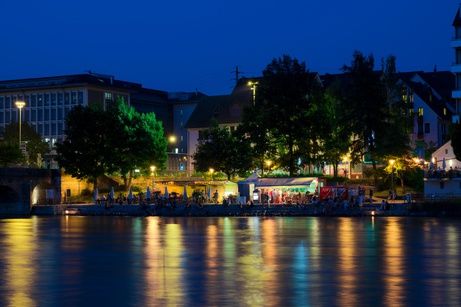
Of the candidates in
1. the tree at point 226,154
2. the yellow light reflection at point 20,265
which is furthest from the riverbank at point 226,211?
the yellow light reflection at point 20,265

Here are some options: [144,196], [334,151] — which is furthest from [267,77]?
[144,196]

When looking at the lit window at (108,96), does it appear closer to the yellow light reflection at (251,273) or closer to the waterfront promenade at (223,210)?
the waterfront promenade at (223,210)

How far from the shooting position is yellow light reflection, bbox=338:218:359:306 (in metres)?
28.1

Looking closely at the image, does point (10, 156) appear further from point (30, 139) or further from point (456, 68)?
point (456, 68)

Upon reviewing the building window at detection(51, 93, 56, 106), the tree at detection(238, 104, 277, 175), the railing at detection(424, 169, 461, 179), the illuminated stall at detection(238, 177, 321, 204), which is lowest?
the illuminated stall at detection(238, 177, 321, 204)

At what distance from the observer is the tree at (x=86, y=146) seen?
118188 mm

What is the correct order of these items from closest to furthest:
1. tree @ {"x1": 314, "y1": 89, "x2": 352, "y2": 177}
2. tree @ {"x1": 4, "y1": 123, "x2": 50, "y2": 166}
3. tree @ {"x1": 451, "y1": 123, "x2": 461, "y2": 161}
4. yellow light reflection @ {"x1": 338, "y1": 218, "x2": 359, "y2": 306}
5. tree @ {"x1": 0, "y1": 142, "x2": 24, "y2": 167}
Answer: yellow light reflection @ {"x1": 338, "y1": 218, "x2": 359, "y2": 306} < tree @ {"x1": 451, "y1": 123, "x2": 461, "y2": 161} < tree @ {"x1": 314, "y1": 89, "x2": 352, "y2": 177} < tree @ {"x1": 0, "y1": 142, "x2": 24, "y2": 167} < tree @ {"x1": 4, "y1": 123, "x2": 50, "y2": 166}

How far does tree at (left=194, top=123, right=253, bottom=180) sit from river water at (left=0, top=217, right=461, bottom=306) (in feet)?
177

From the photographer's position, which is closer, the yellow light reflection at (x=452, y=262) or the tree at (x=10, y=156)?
the yellow light reflection at (x=452, y=262)

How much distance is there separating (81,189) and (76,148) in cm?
843

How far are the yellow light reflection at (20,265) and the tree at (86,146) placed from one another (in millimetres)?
53125

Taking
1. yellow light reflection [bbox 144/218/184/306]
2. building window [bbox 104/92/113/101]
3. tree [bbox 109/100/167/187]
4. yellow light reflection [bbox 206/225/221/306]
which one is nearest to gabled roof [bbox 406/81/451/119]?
tree [bbox 109/100/167/187]

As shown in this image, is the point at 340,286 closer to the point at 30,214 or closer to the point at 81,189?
the point at 30,214

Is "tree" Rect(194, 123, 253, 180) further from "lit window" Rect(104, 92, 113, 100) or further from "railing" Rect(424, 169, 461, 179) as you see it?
"lit window" Rect(104, 92, 113, 100)
